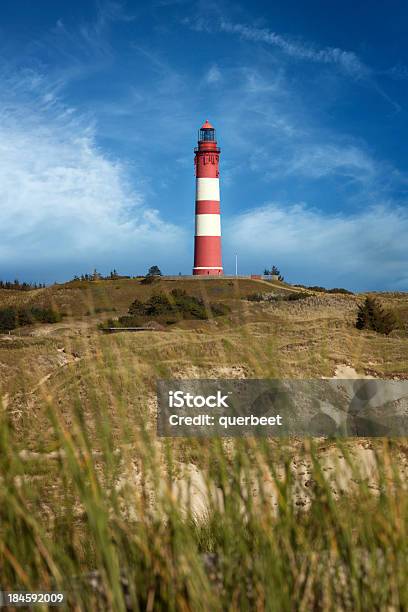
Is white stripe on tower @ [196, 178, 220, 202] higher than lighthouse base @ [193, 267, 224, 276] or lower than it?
higher

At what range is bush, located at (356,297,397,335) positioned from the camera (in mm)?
23469

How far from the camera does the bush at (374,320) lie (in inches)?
924

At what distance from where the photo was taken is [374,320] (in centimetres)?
2381

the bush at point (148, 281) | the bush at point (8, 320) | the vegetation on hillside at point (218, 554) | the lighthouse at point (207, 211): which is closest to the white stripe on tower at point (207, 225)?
the lighthouse at point (207, 211)

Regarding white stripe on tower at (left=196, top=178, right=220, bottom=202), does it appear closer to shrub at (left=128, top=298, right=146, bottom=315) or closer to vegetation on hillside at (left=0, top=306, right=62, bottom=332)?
shrub at (left=128, top=298, right=146, bottom=315)

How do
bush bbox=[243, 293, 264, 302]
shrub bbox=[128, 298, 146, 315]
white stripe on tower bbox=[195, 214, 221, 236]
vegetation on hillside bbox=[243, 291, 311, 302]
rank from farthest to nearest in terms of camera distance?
white stripe on tower bbox=[195, 214, 221, 236], bush bbox=[243, 293, 264, 302], vegetation on hillside bbox=[243, 291, 311, 302], shrub bbox=[128, 298, 146, 315]

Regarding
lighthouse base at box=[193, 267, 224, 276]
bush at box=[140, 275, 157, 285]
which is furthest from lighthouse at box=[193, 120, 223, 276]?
bush at box=[140, 275, 157, 285]

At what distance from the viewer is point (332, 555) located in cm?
250

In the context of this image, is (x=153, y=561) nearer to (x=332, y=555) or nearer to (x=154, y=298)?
(x=332, y=555)

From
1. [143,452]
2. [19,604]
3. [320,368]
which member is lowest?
[19,604]

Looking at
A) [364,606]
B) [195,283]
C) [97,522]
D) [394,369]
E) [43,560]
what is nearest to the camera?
[97,522]

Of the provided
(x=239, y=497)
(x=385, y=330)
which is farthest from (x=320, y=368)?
(x=239, y=497)

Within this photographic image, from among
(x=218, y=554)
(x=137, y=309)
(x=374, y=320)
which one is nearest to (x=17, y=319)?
(x=137, y=309)

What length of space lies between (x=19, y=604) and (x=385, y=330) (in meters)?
22.2
